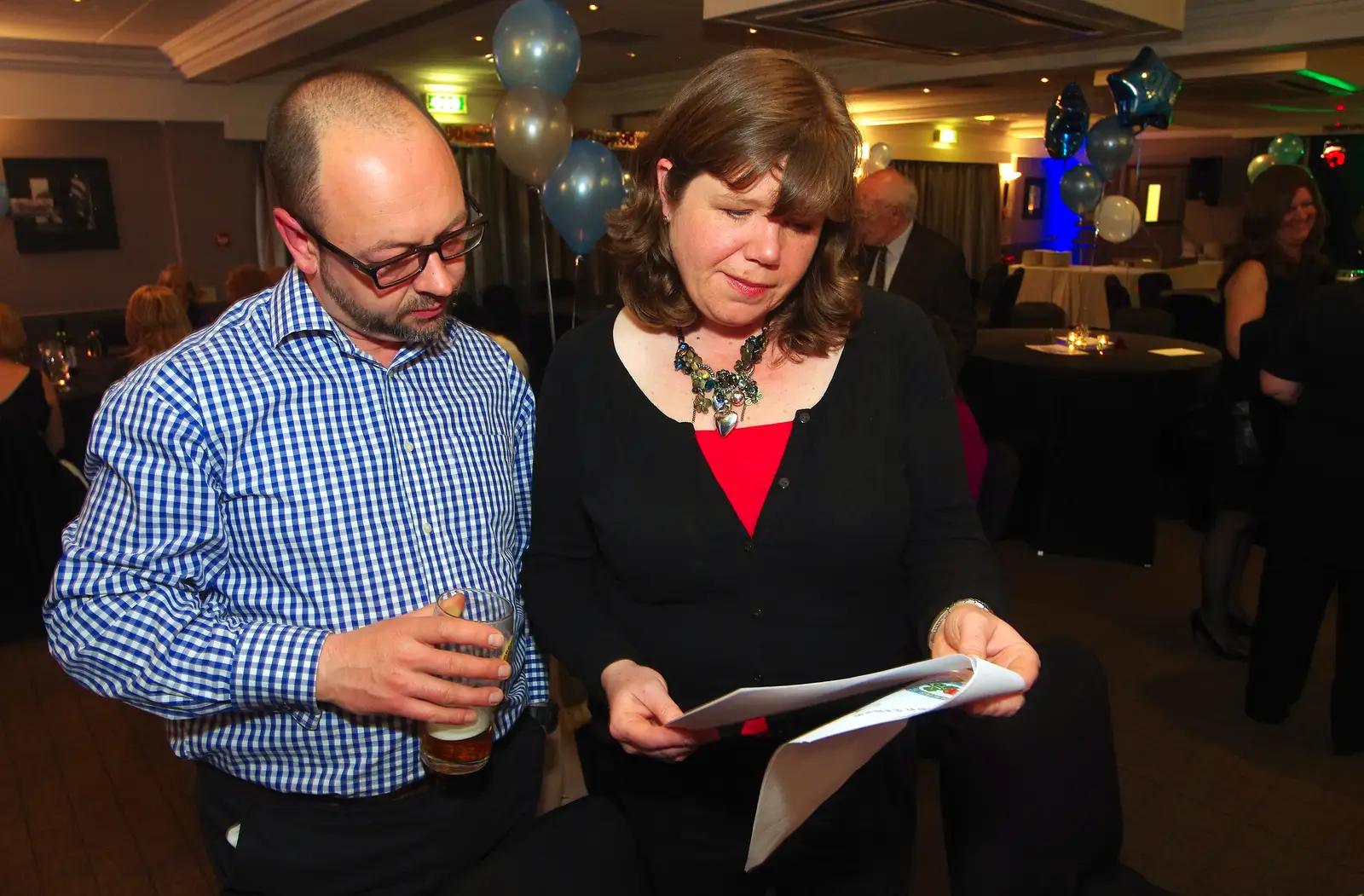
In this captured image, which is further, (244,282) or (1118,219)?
(1118,219)

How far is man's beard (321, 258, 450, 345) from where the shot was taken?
1.25m

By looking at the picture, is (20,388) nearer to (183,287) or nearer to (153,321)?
(153,321)

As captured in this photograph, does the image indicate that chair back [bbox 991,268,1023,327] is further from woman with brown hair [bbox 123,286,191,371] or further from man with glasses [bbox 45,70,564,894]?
man with glasses [bbox 45,70,564,894]

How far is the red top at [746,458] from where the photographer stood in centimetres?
130

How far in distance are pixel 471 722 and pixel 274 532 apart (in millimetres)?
345

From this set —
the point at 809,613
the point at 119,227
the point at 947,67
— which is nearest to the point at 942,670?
the point at 809,613

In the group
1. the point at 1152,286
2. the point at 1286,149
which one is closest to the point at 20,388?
the point at 1286,149

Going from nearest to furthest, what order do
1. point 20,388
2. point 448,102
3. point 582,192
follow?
point 20,388, point 582,192, point 448,102

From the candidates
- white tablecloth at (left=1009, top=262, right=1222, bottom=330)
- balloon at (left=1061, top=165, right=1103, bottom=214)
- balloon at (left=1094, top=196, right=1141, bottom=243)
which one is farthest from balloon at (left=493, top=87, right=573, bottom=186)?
white tablecloth at (left=1009, top=262, right=1222, bottom=330)

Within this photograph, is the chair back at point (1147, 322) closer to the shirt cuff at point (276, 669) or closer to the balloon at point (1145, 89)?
the balloon at point (1145, 89)

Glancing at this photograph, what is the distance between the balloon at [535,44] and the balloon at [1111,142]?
12.4 ft

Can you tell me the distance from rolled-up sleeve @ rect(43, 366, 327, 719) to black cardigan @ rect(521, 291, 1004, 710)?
381mm

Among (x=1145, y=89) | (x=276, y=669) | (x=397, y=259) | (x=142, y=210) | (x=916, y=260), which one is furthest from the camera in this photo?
(x=142, y=210)

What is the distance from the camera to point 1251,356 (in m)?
3.39
